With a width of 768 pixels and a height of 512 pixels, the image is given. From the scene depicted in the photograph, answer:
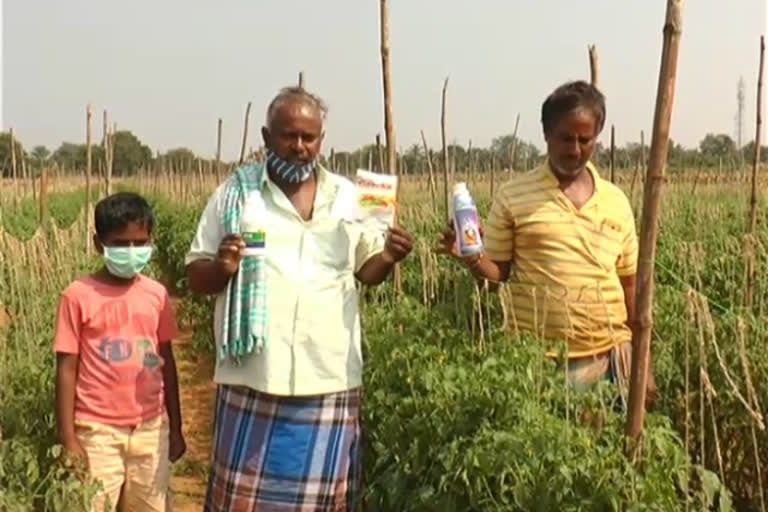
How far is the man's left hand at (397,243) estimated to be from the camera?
88.5 inches

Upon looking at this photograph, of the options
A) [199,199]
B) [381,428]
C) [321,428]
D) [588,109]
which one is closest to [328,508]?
[321,428]

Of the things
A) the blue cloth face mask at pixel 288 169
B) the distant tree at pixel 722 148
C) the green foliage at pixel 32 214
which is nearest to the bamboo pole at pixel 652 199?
the blue cloth face mask at pixel 288 169

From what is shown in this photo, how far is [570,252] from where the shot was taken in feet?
8.23

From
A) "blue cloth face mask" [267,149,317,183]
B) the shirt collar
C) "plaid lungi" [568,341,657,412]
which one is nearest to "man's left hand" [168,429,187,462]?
"blue cloth face mask" [267,149,317,183]

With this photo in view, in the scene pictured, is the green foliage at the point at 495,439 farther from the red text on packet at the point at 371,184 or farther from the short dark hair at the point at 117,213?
the short dark hair at the point at 117,213

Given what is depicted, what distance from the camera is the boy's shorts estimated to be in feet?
8.11

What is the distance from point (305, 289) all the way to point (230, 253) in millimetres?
232

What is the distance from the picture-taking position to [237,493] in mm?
2354

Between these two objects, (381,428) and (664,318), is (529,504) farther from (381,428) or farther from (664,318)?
(664,318)

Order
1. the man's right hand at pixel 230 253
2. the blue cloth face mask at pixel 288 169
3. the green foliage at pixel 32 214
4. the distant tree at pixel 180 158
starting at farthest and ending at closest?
1. the distant tree at pixel 180 158
2. the green foliage at pixel 32 214
3. the blue cloth face mask at pixel 288 169
4. the man's right hand at pixel 230 253

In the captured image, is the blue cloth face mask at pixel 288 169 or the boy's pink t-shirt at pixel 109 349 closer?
the blue cloth face mask at pixel 288 169

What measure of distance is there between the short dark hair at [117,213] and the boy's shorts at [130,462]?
0.58m

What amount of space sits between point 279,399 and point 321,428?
0.48 feet

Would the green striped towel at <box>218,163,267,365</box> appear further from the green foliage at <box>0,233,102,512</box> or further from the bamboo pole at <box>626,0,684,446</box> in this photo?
the bamboo pole at <box>626,0,684,446</box>
